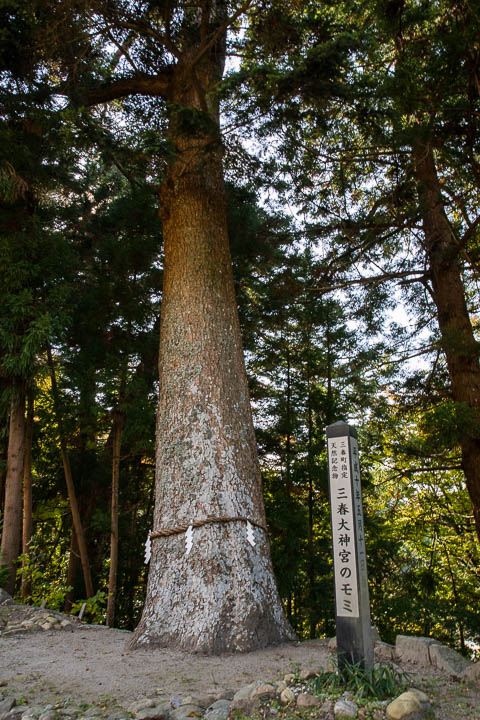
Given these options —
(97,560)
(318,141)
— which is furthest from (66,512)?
(318,141)

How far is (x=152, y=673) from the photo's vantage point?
2883 millimetres

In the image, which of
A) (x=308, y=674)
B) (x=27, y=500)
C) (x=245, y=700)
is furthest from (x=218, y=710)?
(x=27, y=500)

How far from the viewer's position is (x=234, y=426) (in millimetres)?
4227

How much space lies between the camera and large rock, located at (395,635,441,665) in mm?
3156

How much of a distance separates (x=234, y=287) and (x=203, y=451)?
2.69 metres

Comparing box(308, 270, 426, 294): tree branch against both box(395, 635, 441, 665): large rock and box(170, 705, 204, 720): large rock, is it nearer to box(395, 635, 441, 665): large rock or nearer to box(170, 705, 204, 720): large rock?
box(395, 635, 441, 665): large rock

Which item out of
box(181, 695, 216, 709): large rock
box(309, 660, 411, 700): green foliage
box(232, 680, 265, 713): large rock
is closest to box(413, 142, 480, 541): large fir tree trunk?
box(309, 660, 411, 700): green foliage

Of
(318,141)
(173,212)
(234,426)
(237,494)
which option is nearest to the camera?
(237,494)

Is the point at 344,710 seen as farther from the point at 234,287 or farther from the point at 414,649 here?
the point at 234,287

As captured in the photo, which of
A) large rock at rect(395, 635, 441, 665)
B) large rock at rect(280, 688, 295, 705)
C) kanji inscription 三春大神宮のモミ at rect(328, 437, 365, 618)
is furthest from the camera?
large rock at rect(395, 635, 441, 665)

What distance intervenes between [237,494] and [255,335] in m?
5.45

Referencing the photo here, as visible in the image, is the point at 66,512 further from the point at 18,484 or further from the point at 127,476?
the point at 18,484

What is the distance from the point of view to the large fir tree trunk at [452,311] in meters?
5.32

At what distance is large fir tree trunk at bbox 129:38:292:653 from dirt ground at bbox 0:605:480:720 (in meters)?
0.20
